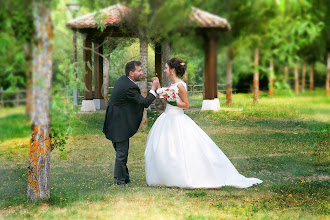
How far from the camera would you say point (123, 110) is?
23.3 ft

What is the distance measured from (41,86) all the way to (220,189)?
115 inches

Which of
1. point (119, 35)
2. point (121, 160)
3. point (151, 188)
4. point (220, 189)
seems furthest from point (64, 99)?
point (119, 35)

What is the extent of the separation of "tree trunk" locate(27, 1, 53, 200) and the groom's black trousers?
4.22 feet

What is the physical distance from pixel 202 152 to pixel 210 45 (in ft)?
4.98

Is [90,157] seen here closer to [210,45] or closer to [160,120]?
[160,120]

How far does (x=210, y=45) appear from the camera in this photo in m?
6.68

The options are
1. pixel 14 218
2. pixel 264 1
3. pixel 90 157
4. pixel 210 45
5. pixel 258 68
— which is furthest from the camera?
pixel 90 157

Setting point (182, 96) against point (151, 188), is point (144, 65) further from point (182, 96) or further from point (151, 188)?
point (151, 188)

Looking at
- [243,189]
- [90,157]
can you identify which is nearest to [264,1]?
[243,189]

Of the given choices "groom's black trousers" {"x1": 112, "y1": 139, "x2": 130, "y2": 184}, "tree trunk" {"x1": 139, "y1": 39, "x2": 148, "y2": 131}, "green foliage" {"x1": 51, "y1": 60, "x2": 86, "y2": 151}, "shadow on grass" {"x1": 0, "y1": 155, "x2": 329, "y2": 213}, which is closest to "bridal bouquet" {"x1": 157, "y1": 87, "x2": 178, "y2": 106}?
"groom's black trousers" {"x1": 112, "y1": 139, "x2": 130, "y2": 184}

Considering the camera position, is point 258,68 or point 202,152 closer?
point 258,68

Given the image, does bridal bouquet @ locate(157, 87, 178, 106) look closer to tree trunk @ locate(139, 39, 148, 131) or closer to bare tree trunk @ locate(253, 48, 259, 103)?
bare tree trunk @ locate(253, 48, 259, 103)

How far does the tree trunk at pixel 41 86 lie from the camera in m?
Answer: 5.79

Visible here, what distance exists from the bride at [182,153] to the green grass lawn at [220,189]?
0.17m
